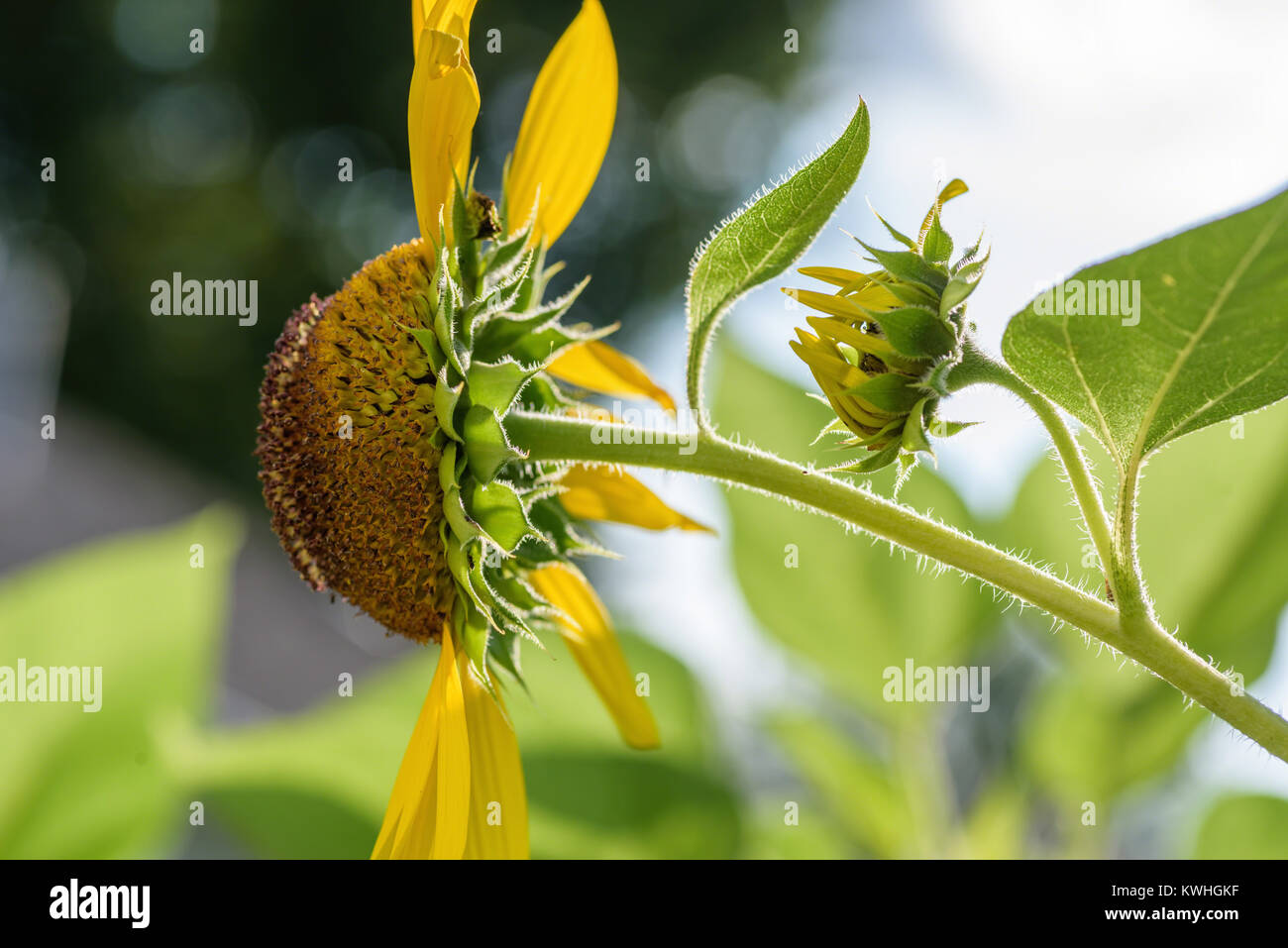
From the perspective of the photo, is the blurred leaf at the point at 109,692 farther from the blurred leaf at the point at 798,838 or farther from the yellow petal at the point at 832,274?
the yellow petal at the point at 832,274

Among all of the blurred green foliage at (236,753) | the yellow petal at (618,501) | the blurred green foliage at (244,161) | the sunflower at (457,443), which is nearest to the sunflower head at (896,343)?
the sunflower at (457,443)

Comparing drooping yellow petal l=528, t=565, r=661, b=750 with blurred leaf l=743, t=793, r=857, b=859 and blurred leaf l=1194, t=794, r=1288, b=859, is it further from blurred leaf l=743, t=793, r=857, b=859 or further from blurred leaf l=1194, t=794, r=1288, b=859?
blurred leaf l=1194, t=794, r=1288, b=859

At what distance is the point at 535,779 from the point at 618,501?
0.29 m

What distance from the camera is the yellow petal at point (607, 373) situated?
2.60 feet

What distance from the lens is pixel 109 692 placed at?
3.14 ft

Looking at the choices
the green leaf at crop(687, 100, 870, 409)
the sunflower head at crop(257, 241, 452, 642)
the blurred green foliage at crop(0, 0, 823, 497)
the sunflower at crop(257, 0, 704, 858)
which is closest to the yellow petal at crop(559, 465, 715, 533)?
the sunflower at crop(257, 0, 704, 858)

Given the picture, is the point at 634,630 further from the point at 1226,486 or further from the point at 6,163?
the point at 6,163

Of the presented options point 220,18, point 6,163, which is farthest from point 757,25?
point 6,163

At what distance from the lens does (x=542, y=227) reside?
688 millimetres

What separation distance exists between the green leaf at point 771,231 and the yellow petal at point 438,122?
0.57 ft

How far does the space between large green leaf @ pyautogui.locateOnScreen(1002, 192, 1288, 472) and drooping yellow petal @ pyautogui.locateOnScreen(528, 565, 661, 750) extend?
40cm

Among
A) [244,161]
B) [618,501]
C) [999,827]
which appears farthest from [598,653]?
[244,161]

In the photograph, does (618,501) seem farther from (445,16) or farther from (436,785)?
(445,16)
